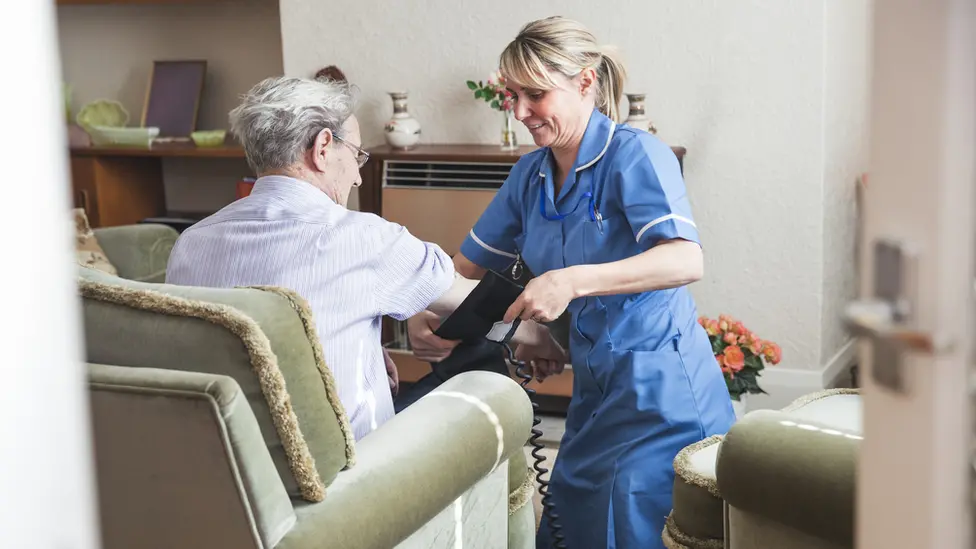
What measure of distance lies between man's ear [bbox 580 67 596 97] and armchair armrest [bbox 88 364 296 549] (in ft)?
3.56

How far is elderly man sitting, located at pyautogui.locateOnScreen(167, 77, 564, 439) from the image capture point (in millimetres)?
1831

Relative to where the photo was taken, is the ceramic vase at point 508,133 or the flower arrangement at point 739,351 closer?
the flower arrangement at point 739,351

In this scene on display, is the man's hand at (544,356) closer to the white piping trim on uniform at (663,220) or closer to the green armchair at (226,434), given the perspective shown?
the white piping trim on uniform at (663,220)

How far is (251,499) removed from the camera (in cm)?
148

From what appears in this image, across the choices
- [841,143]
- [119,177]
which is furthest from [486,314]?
[119,177]

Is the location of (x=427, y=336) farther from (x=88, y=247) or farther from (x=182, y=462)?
(x=88, y=247)

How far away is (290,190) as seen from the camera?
6.37 ft

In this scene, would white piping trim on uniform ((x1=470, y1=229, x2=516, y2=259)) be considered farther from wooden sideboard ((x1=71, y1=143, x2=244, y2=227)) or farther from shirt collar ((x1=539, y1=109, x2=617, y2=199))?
wooden sideboard ((x1=71, y1=143, x2=244, y2=227))

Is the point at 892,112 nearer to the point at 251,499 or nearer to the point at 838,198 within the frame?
the point at 251,499

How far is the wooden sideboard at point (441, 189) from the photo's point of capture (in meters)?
3.78

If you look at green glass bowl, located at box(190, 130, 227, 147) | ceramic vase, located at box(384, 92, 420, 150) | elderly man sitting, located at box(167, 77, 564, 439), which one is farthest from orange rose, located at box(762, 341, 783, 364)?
green glass bowl, located at box(190, 130, 227, 147)

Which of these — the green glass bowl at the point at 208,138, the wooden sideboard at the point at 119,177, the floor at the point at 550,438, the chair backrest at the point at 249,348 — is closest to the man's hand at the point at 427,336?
the chair backrest at the point at 249,348

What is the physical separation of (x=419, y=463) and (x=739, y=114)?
228 centimetres

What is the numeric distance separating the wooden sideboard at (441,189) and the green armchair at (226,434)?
211cm
